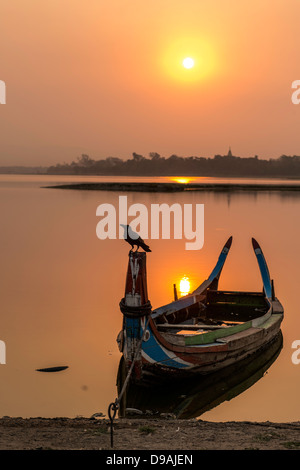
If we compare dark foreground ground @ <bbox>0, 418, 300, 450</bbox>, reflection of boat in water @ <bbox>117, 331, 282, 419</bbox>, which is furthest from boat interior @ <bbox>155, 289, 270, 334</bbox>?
dark foreground ground @ <bbox>0, 418, 300, 450</bbox>

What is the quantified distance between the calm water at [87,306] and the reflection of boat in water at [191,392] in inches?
9.7

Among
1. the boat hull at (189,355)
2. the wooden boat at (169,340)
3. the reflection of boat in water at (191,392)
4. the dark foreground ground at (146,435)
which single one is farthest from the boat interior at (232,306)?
the dark foreground ground at (146,435)

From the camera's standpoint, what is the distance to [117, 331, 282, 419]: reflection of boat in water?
11844mm

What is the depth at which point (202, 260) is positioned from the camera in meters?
36.7

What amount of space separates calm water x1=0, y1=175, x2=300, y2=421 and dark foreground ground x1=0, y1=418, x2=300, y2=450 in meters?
2.41

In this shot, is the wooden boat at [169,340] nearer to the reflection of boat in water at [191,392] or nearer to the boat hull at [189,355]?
the boat hull at [189,355]

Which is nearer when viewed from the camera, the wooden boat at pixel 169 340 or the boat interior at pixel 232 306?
the wooden boat at pixel 169 340

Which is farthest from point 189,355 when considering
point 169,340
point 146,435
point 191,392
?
point 146,435

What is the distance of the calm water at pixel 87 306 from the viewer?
1244cm

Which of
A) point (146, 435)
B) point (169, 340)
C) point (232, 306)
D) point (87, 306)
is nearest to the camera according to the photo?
point (146, 435)

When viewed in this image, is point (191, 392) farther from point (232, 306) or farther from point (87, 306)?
point (87, 306)

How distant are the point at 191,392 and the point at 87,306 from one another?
9.85 meters

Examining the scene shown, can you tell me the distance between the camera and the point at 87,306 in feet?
71.7
